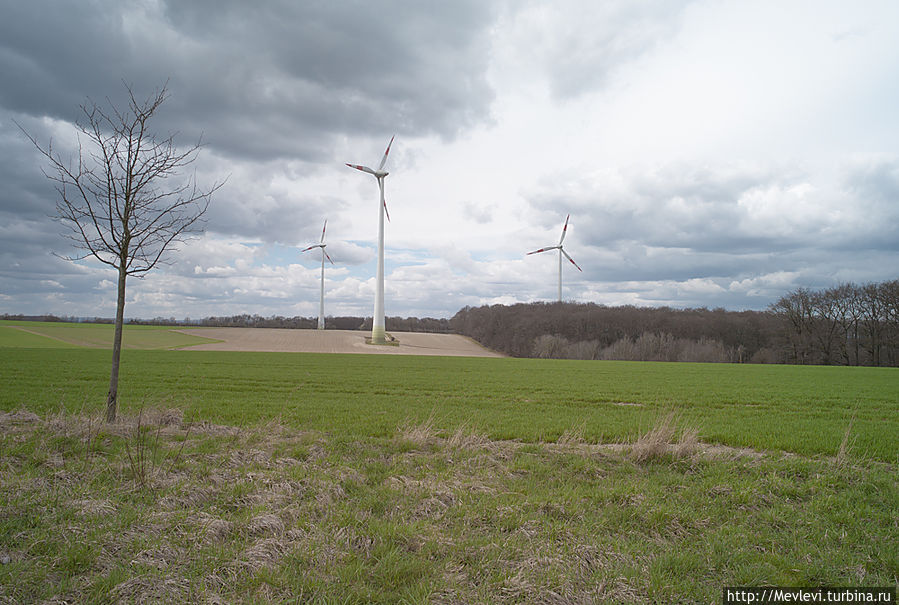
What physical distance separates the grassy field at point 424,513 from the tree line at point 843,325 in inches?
3222

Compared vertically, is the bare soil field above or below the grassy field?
below

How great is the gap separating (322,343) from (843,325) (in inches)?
3458

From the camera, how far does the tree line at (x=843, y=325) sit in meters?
74.7

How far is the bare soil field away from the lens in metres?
75.1

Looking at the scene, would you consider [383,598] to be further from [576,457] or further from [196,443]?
[196,443]

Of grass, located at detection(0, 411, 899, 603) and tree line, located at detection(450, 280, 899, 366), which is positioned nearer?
grass, located at detection(0, 411, 899, 603)

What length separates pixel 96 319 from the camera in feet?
488

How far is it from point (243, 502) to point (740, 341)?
10842cm

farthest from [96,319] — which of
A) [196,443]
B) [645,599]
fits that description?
[645,599]

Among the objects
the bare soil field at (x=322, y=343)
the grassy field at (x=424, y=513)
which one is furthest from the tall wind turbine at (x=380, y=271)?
the grassy field at (x=424, y=513)

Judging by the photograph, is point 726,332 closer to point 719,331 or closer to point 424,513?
point 719,331

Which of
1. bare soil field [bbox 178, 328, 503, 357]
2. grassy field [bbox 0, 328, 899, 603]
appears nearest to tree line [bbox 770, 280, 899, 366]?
bare soil field [bbox 178, 328, 503, 357]

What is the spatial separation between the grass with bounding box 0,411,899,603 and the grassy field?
28 millimetres

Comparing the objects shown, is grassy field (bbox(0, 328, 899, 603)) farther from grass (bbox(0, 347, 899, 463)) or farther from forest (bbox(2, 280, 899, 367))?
forest (bbox(2, 280, 899, 367))
